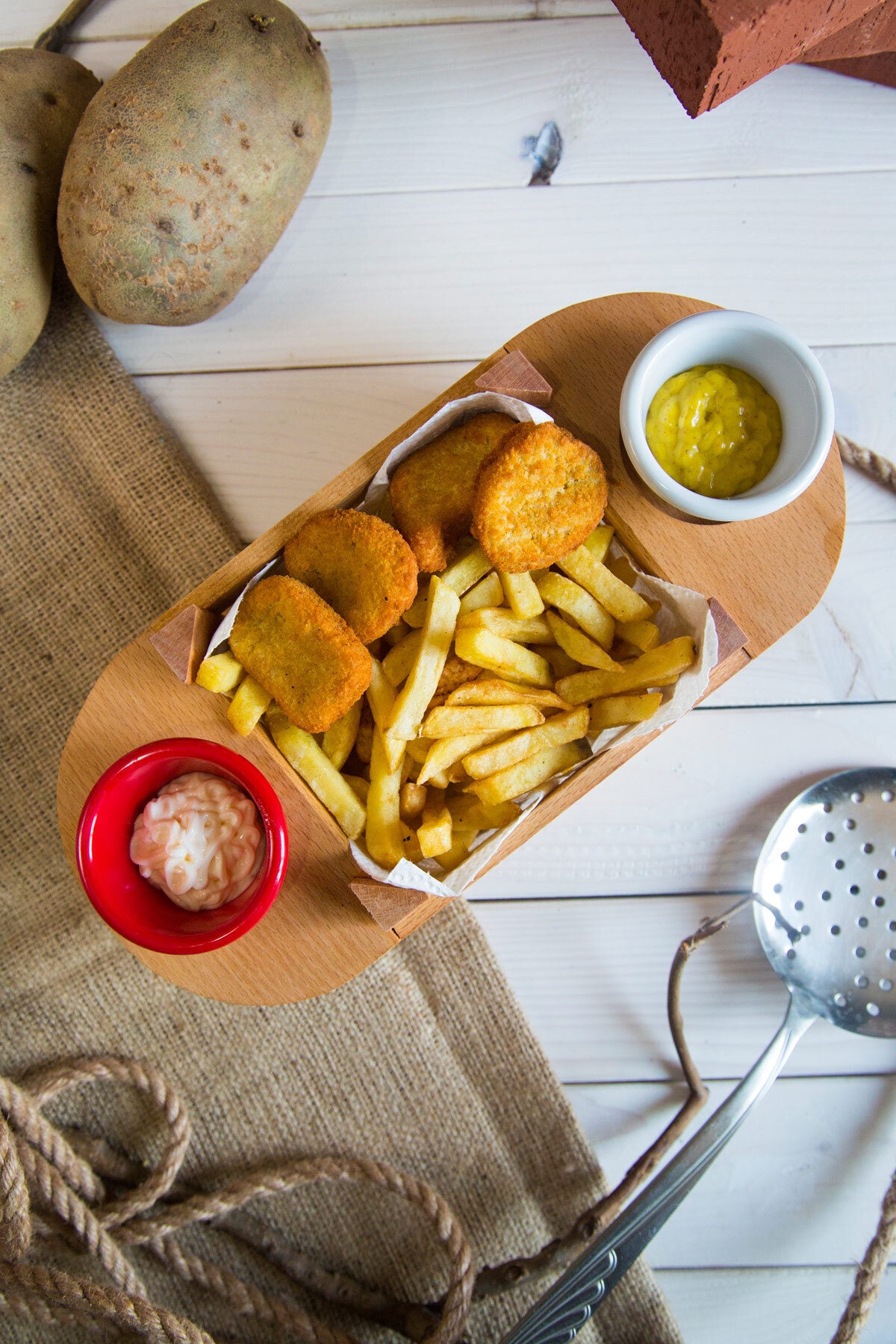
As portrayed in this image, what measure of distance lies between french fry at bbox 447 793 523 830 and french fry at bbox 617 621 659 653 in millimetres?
259

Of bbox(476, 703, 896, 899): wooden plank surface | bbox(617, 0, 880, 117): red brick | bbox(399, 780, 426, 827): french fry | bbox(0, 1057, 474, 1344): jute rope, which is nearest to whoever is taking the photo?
bbox(617, 0, 880, 117): red brick

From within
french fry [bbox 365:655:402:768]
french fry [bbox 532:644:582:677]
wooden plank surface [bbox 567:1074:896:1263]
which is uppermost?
french fry [bbox 365:655:402:768]

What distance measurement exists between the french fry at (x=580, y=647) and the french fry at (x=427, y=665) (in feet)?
0.48

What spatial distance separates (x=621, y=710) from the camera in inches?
45.4

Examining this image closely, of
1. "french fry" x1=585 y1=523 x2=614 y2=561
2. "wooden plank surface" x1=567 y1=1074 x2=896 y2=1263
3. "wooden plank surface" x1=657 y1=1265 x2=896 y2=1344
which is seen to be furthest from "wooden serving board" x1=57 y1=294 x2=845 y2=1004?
"wooden plank surface" x1=657 y1=1265 x2=896 y2=1344

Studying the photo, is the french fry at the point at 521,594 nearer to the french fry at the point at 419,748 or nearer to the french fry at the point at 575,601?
the french fry at the point at 575,601

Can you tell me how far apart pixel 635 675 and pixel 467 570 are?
0.83 ft

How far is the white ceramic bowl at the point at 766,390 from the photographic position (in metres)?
1.14

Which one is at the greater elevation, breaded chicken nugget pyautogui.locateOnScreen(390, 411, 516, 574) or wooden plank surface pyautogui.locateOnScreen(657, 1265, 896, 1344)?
breaded chicken nugget pyautogui.locateOnScreen(390, 411, 516, 574)

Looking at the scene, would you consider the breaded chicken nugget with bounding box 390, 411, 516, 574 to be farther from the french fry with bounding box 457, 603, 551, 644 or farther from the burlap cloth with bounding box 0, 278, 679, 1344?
the burlap cloth with bounding box 0, 278, 679, 1344

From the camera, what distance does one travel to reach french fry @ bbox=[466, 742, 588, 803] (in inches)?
45.4

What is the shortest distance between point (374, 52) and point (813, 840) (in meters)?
1.47

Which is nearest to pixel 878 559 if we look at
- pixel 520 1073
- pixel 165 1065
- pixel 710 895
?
pixel 710 895

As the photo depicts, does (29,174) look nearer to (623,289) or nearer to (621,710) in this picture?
(623,289)
